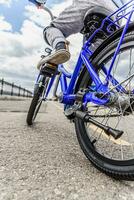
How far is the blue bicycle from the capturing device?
1.90 metres

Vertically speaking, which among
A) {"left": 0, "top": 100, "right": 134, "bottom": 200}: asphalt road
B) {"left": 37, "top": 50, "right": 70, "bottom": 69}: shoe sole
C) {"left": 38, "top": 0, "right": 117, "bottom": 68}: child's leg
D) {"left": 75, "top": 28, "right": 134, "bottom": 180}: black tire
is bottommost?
{"left": 0, "top": 100, "right": 134, "bottom": 200}: asphalt road

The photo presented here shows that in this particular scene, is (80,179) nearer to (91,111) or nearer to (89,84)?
(91,111)

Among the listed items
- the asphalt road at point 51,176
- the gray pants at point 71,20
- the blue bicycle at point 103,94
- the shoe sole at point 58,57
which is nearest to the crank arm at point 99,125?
the blue bicycle at point 103,94

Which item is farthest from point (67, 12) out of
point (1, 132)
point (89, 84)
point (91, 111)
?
point (1, 132)

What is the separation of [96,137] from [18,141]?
832mm

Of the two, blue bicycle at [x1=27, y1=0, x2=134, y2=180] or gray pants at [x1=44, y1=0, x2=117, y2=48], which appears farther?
gray pants at [x1=44, y1=0, x2=117, y2=48]

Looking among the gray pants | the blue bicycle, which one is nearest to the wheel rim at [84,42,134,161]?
the blue bicycle

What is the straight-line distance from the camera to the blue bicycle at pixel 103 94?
1.90 metres

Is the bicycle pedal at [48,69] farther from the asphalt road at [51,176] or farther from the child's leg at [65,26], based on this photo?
the asphalt road at [51,176]

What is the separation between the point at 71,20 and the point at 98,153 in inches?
54.9

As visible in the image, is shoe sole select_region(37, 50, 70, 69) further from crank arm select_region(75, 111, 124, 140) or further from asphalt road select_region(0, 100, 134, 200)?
asphalt road select_region(0, 100, 134, 200)

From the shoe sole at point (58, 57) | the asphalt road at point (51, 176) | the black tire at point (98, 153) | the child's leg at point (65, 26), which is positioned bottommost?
the asphalt road at point (51, 176)

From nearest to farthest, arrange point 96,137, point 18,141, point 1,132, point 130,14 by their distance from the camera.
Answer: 1. point 130,14
2. point 96,137
3. point 18,141
4. point 1,132

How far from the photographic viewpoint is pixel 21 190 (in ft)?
5.03
